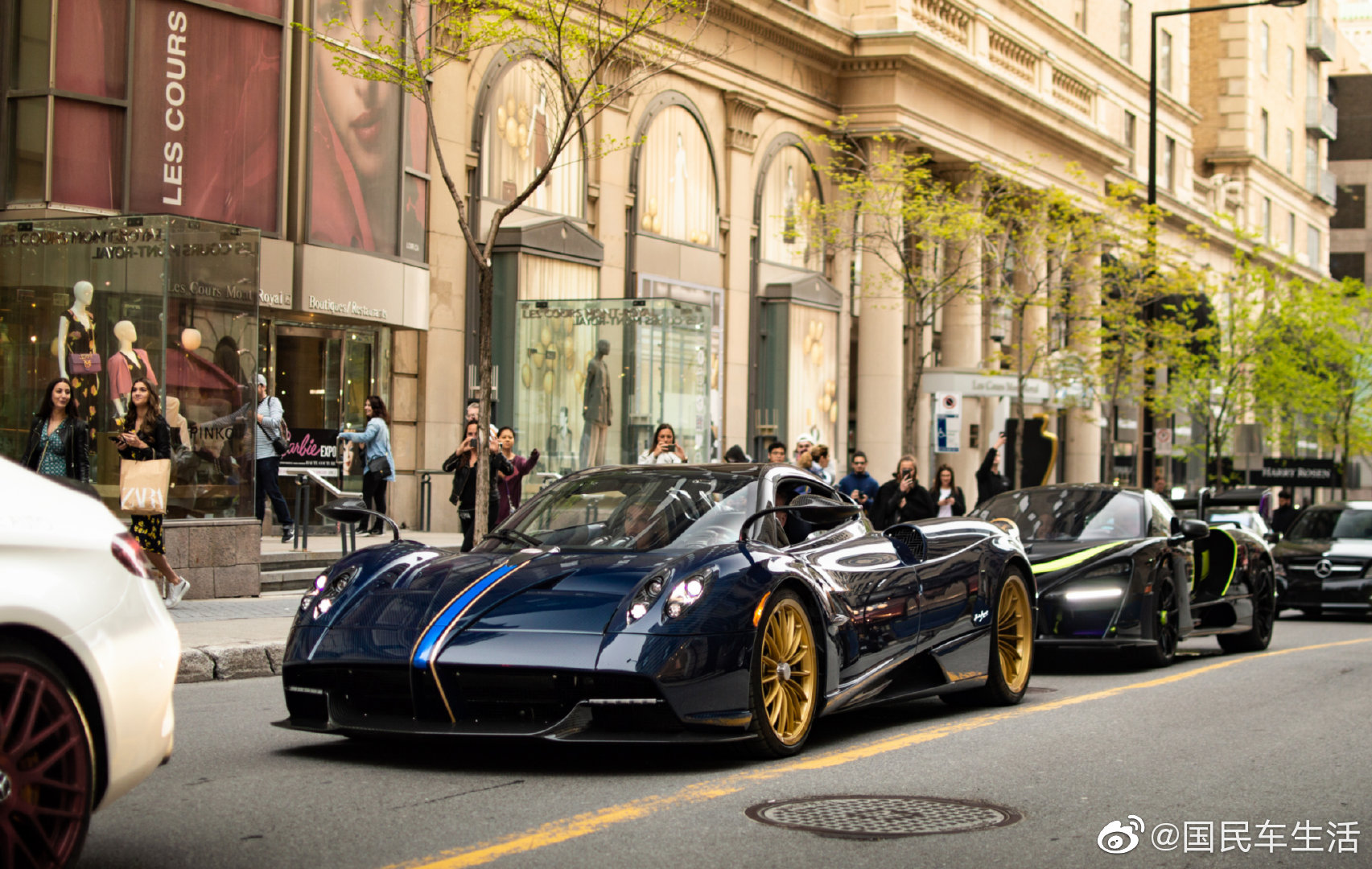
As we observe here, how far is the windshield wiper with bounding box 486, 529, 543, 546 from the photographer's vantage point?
8016mm

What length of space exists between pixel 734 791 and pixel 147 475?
29.0 ft

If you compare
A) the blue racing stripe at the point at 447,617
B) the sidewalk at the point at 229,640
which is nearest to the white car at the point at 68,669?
the blue racing stripe at the point at 447,617

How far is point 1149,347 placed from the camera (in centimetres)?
3825

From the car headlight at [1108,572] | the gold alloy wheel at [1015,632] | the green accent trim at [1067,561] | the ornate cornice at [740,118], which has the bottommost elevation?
the gold alloy wheel at [1015,632]

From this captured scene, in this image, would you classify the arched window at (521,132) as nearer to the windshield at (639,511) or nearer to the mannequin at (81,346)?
the mannequin at (81,346)

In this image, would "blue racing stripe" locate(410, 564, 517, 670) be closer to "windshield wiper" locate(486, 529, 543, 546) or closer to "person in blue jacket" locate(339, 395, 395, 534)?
"windshield wiper" locate(486, 529, 543, 546)

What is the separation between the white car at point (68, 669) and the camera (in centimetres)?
412

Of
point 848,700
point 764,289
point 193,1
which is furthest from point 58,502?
point 764,289

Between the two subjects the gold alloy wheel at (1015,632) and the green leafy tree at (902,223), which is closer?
the gold alloy wheel at (1015,632)

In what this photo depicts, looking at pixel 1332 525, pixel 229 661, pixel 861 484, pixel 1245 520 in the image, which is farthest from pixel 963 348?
pixel 229 661

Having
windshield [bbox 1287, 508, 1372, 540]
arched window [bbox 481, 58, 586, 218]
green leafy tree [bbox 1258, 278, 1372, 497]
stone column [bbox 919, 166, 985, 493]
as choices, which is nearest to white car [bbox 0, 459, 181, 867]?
windshield [bbox 1287, 508, 1372, 540]

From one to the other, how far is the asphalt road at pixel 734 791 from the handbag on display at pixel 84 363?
6355mm

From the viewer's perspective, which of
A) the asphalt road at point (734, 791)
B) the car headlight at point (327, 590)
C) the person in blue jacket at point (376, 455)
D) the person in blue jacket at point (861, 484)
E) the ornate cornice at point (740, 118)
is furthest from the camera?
the ornate cornice at point (740, 118)

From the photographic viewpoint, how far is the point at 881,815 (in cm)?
616
